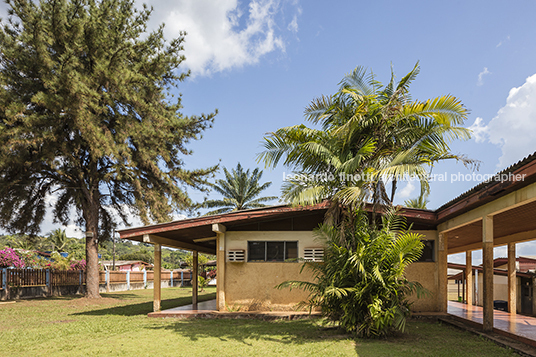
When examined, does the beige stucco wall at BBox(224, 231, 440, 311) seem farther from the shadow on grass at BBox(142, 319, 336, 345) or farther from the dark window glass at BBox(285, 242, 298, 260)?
the shadow on grass at BBox(142, 319, 336, 345)

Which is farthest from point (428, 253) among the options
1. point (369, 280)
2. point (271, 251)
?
point (369, 280)

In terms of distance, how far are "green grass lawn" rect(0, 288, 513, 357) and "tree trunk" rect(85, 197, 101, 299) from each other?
23.3ft

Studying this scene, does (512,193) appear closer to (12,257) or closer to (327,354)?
(327,354)

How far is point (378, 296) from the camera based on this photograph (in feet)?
27.1

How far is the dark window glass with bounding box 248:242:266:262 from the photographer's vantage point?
12.7m

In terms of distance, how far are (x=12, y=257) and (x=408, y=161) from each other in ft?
65.9

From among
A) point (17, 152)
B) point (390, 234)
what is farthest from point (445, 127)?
point (17, 152)

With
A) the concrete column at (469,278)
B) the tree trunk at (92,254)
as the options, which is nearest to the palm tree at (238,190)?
the tree trunk at (92,254)

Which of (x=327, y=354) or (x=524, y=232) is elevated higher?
(x=524, y=232)

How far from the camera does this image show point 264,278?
1254 centimetres

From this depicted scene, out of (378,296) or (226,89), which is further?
(226,89)

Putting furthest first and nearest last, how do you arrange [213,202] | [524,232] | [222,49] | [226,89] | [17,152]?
[213,202], [17,152], [226,89], [222,49], [524,232]

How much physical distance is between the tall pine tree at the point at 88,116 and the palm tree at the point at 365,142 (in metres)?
10.8

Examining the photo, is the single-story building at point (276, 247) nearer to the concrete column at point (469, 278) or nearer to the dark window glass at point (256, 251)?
the dark window glass at point (256, 251)
